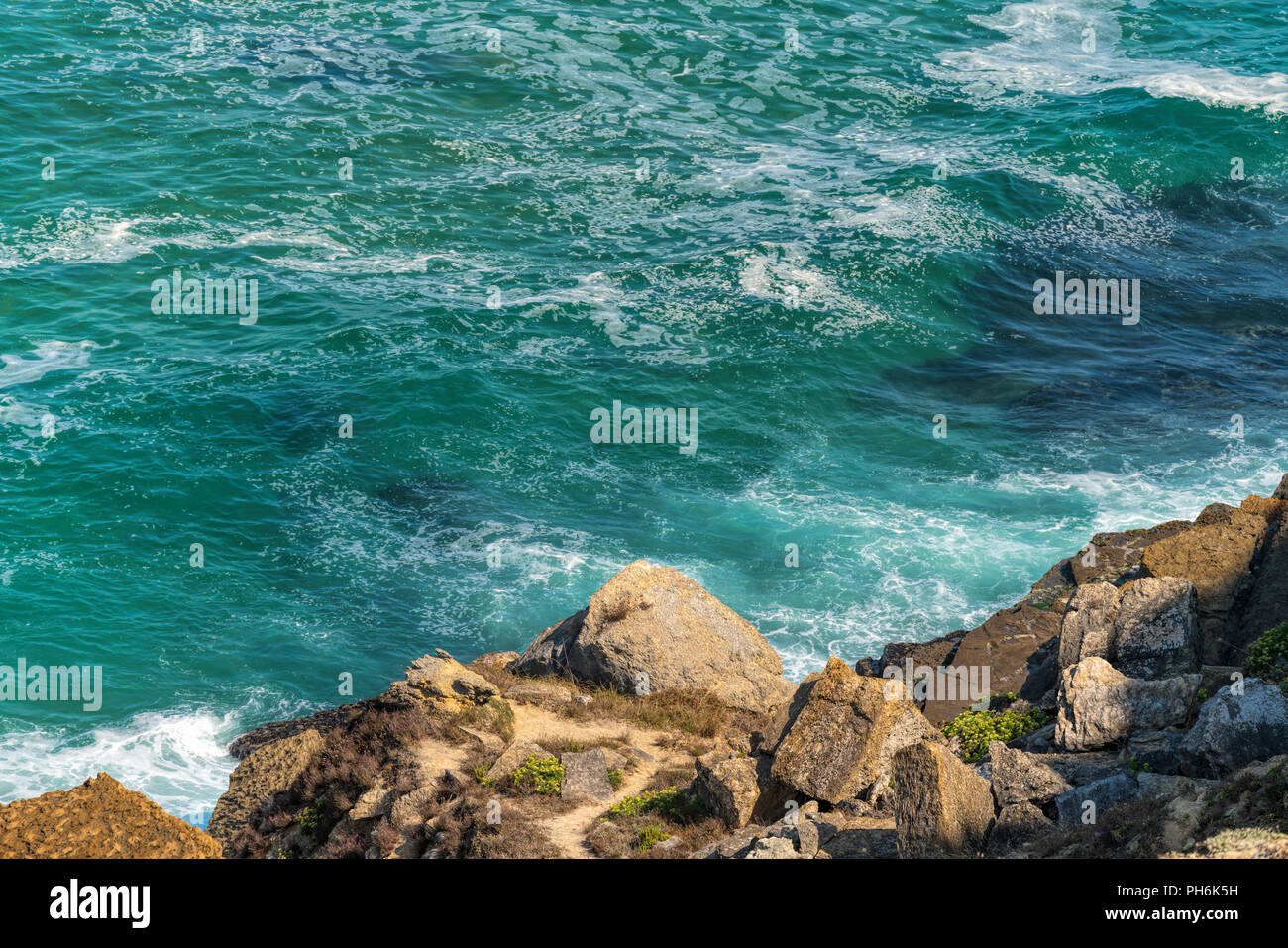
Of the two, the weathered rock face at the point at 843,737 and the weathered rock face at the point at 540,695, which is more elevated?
the weathered rock face at the point at 843,737

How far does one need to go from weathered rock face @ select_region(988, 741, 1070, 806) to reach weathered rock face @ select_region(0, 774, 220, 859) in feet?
41.5

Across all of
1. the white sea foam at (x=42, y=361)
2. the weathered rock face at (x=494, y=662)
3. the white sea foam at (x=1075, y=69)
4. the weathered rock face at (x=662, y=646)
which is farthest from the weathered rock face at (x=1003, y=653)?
the white sea foam at (x=1075, y=69)

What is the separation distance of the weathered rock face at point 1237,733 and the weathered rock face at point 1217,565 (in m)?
6.57

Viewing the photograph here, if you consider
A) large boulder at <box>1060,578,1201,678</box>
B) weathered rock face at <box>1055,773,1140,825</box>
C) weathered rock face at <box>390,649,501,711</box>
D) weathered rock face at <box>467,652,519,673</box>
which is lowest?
weathered rock face at <box>467,652,519,673</box>

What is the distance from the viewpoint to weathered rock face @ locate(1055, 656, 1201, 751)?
1975 centimetres

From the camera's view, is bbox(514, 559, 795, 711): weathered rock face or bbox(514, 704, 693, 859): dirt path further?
bbox(514, 559, 795, 711): weathered rock face

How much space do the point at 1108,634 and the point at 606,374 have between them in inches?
999

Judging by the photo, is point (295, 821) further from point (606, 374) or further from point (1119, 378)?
point (1119, 378)

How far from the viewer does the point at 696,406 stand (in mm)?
43500

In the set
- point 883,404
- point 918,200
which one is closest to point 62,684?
point 883,404

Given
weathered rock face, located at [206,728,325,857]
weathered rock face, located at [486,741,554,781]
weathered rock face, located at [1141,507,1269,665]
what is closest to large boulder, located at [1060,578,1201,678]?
weathered rock face, located at [1141,507,1269,665]

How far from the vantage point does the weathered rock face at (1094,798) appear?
52.2 feet

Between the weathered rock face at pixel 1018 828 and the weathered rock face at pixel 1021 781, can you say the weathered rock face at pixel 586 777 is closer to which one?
the weathered rock face at pixel 1021 781

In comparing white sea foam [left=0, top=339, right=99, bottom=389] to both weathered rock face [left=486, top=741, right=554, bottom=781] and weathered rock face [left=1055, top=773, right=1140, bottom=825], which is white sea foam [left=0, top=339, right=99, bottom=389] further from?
weathered rock face [left=1055, top=773, right=1140, bottom=825]
